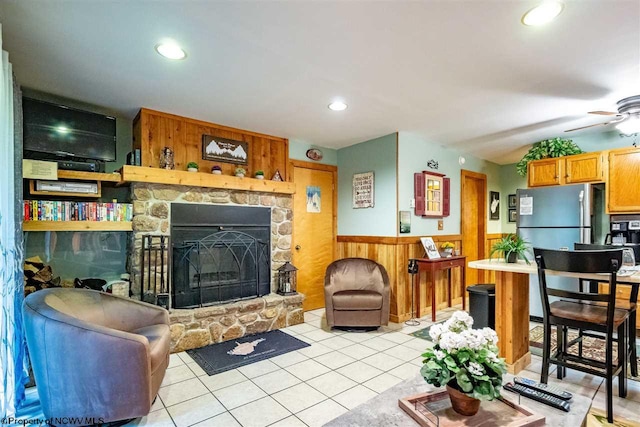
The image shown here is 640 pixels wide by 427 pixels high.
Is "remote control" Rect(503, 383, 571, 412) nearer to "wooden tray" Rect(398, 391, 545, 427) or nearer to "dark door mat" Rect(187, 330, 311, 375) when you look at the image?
"wooden tray" Rect(398, 391, 545, 427)

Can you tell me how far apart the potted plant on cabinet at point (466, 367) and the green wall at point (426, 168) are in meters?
2.88

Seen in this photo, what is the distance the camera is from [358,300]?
11.7ft

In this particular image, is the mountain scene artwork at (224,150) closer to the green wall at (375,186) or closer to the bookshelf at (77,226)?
the bookshelf at (77,226)

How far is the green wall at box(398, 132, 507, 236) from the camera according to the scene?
415 cm

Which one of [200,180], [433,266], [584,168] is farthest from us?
[433,266]

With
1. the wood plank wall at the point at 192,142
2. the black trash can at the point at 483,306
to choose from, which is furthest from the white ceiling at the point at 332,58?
the black trash can at the point at 483,306

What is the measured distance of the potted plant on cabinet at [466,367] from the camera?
1.25 meters

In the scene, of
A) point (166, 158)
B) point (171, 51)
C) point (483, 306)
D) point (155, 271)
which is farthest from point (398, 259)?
point (171, 51)

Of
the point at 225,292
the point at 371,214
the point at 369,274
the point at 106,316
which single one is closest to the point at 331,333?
the point at 369,274

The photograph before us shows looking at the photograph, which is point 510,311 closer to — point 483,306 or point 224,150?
point 483,306

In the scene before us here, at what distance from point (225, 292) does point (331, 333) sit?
1289 mm

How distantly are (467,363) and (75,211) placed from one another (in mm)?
3311

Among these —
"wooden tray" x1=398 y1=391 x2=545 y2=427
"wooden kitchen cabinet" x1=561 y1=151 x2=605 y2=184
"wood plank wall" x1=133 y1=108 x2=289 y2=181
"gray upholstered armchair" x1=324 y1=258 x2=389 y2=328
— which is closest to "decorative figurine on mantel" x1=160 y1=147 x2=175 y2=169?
"wood plank wall" x1=133 y1=108 x2=289 y2=181

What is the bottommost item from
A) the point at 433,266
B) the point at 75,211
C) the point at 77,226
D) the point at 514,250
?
the point at 433,266
